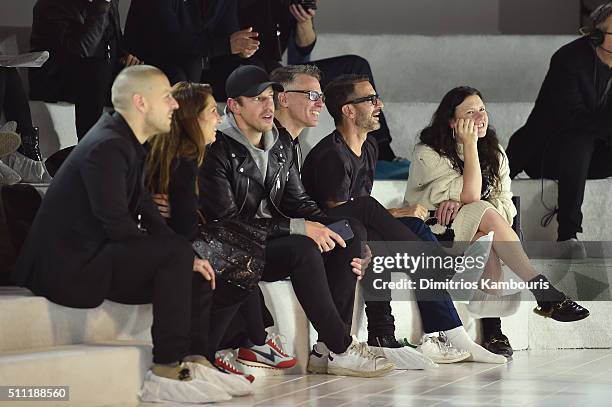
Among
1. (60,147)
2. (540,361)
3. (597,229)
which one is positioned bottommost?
(540,361)

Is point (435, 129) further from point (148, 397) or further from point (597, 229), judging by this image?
point (148, 397)

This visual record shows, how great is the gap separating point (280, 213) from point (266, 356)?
20.8 inches

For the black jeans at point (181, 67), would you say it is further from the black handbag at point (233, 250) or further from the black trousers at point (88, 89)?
the black handbag at point (233, 250)

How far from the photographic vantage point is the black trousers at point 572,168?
245 inches

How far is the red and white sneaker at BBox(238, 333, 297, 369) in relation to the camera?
470cm

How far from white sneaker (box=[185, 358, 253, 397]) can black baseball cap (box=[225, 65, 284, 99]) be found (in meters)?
1.07

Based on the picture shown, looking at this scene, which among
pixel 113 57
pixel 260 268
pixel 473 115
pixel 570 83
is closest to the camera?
pixel 260 268

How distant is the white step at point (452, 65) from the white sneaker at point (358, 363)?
3213 mm

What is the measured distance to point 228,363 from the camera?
4.61 m

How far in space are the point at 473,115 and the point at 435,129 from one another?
0.58 ft

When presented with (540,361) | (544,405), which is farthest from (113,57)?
(544,405)

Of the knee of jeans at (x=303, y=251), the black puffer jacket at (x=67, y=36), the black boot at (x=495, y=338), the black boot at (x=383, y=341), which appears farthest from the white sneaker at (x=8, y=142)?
the black boot at (x=495, y=338)

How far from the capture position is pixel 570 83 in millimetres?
6473

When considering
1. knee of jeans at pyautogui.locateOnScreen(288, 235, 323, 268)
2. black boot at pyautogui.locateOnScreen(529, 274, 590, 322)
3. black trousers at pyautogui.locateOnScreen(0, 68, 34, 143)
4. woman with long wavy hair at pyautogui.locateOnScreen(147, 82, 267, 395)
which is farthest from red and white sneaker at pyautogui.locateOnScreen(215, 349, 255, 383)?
black trousers at pyautogui.locateOnScreen(0, 68, 34, 143)
